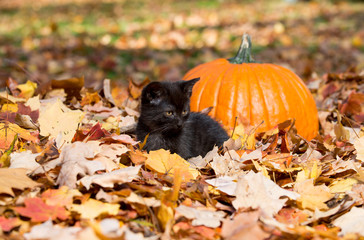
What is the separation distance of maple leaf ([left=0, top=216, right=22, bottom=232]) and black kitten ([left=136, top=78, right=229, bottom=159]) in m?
1.31

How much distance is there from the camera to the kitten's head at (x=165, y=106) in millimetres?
3061

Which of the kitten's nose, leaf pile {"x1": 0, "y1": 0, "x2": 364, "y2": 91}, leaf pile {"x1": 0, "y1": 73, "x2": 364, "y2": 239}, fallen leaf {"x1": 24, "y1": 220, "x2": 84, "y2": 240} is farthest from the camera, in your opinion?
leaf pile {"x1": 0, "y1": 0, "x2": 364, "y2": 91}

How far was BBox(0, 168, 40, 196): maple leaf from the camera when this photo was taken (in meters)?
2.06

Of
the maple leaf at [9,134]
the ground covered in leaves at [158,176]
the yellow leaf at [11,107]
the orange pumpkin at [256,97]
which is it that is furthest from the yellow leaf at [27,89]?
the orange pumpkin at [256,97]

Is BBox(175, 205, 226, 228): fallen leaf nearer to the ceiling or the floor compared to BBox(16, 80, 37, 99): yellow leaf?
nearer to the floor

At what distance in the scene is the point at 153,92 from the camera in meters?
3.04

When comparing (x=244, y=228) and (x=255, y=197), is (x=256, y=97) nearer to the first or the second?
(x=255, y=197)

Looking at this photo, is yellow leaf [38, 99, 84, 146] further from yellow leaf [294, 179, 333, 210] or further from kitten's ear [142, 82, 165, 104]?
yellow leaf [294, 179, 333, 210]

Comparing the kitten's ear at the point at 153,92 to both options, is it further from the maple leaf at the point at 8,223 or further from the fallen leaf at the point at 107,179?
the maple leaf at the point at 8,223

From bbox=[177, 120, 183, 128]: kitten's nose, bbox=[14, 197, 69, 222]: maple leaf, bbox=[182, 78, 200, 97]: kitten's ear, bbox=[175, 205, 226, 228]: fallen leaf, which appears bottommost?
bbox=[175, 205, 226, 228]: fallen leaf

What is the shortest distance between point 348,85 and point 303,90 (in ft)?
3.67

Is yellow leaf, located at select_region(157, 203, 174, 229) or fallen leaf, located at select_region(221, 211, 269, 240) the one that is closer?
fallen leaf, located at select_region(221, 211, 269, 240)

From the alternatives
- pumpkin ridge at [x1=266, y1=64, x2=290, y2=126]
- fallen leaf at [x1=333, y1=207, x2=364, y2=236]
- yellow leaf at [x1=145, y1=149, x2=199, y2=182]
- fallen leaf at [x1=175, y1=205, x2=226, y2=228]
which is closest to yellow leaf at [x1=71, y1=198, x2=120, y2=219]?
fallen leaf at [x1=175, y1=205, x2=226, y2=228]

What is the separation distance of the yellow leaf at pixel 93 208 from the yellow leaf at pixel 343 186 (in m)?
1.39
